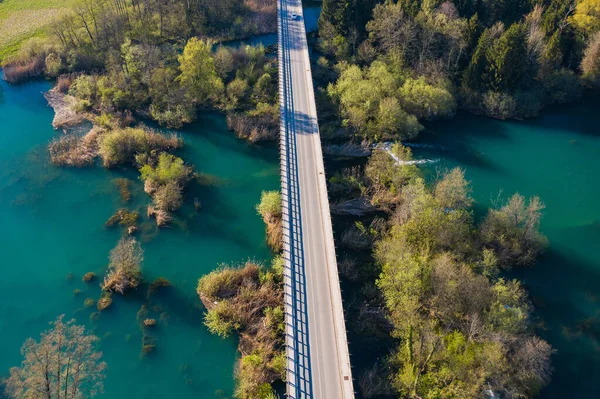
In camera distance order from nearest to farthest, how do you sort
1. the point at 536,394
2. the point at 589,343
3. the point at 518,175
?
1. the point at 536,394
2. the point at 589,343
3. the point at 518,175

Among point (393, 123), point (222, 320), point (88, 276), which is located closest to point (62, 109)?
point (88, 276)

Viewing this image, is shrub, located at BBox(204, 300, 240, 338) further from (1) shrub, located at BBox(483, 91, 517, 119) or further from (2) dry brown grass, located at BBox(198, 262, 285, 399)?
(1) shrub, located at BBox(483, 91, 517, 119)

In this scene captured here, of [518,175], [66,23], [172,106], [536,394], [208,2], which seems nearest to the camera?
[536,394]

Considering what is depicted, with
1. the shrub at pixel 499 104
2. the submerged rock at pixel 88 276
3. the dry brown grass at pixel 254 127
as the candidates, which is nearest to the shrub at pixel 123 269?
the submerged rock at pixel 88 276

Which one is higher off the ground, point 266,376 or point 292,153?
point 292,153

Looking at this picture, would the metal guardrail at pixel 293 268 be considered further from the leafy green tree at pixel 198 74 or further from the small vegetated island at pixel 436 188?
the leafy green tree at pixel 198 74

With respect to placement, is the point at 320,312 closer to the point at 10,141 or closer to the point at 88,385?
the point at 88,385

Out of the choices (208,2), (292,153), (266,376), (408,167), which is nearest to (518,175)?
(408,167)
